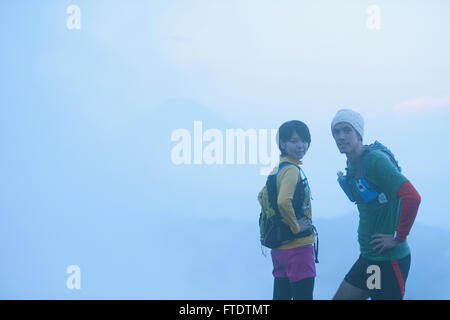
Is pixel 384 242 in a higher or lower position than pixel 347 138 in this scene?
lower

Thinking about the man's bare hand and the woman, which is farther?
the woman

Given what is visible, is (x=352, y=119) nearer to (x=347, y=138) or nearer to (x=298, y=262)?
(x=347, y=138)

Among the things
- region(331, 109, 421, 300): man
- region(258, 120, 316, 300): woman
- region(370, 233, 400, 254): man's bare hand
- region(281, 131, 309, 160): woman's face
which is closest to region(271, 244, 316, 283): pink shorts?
region(258, 120, 316, 300): woman

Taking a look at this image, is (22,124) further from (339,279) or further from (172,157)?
(339,279)

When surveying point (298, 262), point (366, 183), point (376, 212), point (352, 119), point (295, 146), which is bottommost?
point (298, 262)

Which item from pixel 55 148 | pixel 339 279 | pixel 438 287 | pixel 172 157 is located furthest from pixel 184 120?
pixel 438 287

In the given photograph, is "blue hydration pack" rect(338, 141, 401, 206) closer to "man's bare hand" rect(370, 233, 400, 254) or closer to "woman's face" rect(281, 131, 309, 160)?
"man's bare hand" rect(370, 233, 400, 254)

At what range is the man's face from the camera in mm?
2045

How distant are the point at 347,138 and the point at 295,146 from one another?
25 centimetres

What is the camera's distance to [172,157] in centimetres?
306

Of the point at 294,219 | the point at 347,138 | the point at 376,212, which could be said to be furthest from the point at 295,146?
the point at 376,212

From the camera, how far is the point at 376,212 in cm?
197

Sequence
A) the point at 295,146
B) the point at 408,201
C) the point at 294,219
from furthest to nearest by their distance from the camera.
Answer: the point at 295,146, the point at 294,219, the point at 408,201
